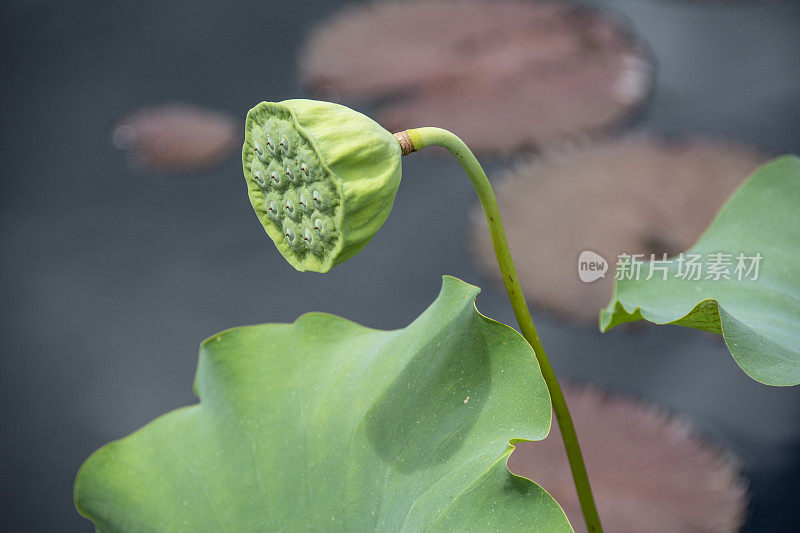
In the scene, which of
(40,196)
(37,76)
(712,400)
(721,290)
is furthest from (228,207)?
(721,290)

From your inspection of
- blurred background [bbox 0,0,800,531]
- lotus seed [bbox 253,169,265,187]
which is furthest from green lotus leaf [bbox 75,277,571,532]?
blurred background [bbox 0,0,800,531]

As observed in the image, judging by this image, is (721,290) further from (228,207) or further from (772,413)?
(228,207)

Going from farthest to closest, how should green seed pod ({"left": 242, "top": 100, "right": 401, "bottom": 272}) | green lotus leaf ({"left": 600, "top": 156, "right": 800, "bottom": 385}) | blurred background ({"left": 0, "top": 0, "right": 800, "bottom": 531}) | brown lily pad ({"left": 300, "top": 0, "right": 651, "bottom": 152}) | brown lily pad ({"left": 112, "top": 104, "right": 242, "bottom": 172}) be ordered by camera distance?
brown lily pad ({"left": 112, "top": 104, "right": 242, "bottom": 172}), brown lily pad ({"left": 300, "top": 0, "right": 651, "bottom": 152}), blurred background ({"left": 0, "top": 0, "right": 800, "bottom": 531}), green lotus leaf ({"left": 600, "top": 156, "right": 800, "bottom": 385}), green seed pod ({"left": 242, "top": 100, "right": 401, "bottom": 272})

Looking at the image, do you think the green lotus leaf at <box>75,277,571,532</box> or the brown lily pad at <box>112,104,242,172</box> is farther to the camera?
the brown lily pad at <box>112,104,242,172</box>

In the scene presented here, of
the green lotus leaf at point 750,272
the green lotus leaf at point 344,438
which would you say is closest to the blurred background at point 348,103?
the green lotus leaf at point 750,272

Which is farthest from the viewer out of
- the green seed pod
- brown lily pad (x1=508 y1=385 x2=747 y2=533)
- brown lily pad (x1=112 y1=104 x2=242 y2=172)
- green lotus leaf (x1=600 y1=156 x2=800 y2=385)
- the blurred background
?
brown lily pad (x1=112 y1=104 x2=242 y2=172)

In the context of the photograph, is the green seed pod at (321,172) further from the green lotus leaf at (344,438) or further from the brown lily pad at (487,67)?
the brown lily pad at (487,67)

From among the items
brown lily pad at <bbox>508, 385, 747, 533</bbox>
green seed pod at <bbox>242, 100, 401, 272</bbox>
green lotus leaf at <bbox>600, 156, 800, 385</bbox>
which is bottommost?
brown lily pad at <bbox>508, 385, 747, 533</bbox>

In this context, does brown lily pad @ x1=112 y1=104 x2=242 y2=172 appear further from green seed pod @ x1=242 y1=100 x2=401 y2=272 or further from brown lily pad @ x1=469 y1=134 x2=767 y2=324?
green seed pod @ x1=242 y1=100 x2=401 y2=272
